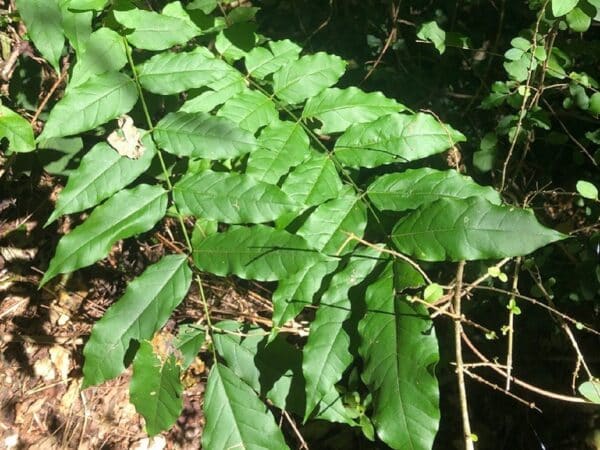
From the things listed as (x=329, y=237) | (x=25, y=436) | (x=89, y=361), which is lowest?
(x=25, y=436)

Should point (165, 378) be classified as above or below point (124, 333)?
below

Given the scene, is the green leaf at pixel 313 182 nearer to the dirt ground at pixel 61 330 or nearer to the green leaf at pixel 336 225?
the green leaf at pixel 336 225

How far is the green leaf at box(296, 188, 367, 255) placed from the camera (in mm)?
1632

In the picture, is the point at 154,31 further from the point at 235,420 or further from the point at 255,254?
the point at 235,420

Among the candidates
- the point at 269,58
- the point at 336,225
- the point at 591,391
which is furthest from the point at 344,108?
the point at 591,391

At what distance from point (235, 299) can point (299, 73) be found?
1.52 m

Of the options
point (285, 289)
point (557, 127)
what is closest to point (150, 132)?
point (285, 289)

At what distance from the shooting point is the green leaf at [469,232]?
141 centimetres

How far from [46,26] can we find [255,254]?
1.01 metres

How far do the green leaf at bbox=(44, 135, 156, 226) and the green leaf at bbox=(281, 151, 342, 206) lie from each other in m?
0.49

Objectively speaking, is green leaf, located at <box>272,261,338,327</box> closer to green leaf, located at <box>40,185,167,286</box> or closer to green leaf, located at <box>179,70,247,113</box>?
green leaf, located at <box>40,185,167,286</box>

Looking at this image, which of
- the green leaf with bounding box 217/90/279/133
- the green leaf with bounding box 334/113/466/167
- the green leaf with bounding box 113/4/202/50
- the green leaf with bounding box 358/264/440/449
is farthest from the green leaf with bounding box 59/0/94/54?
the green leaf with bounding box 358/264/440/449

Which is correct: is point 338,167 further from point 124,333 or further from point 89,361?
point 89,361

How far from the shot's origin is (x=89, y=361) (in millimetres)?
1599
